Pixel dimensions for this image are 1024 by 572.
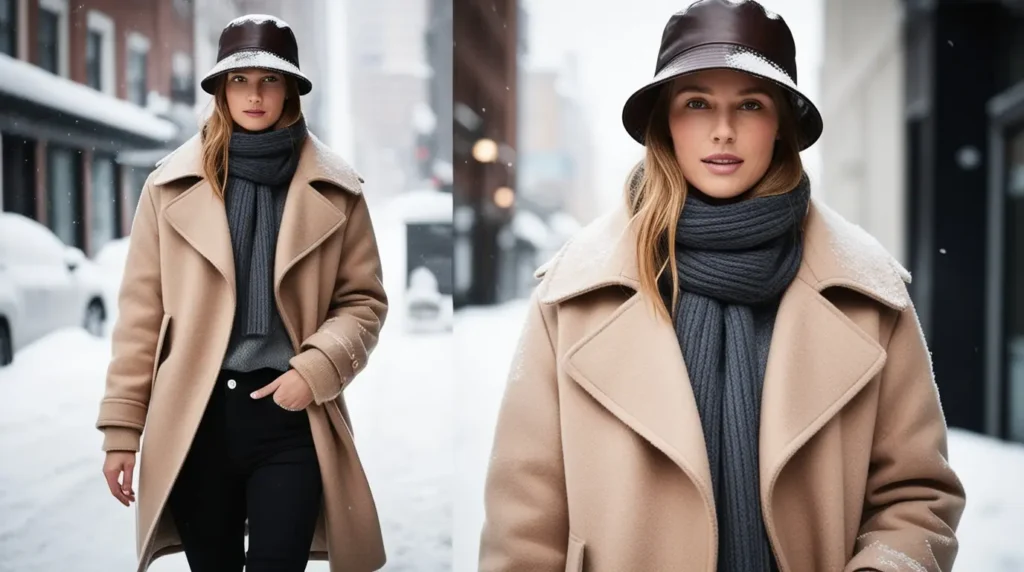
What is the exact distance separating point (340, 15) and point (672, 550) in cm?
189

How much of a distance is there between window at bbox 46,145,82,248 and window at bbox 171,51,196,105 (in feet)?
1.13

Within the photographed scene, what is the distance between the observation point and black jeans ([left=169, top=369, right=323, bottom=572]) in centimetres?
200

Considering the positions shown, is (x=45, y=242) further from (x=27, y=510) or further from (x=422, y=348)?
(x=422, y=348)

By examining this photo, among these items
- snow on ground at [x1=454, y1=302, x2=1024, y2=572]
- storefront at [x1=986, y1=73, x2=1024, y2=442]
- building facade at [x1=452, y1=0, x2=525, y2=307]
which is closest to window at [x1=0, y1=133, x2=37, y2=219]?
building facade at [x1=452, y1=0, x2=525, y2=307]

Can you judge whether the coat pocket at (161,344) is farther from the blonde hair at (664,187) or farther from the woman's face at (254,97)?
the blonde hair at (664,187)

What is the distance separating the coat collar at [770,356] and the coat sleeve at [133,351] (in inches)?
39.4

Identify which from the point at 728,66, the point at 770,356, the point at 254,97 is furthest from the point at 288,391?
the point at 728,66

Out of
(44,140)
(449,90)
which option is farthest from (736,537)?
(44,140)

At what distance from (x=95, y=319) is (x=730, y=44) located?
6.91 feet

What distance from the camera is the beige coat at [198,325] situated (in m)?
1.99

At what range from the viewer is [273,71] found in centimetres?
202

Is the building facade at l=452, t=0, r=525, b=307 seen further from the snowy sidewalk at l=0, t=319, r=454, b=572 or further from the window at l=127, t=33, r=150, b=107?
the window at l=127, t=33, r=150, b=107

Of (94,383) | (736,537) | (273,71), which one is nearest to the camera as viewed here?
(736,537)

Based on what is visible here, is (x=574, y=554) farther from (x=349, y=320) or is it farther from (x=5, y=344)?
(x=5, y=344)
